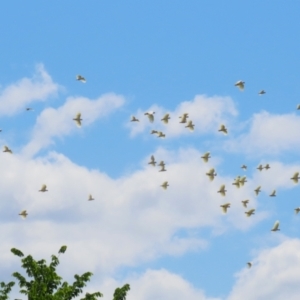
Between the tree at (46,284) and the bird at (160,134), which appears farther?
the bird at (160,134)

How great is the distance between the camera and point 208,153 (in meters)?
56.6

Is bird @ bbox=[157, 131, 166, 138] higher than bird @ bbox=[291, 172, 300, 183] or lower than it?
higher

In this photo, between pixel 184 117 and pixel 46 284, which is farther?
pixel 184 117

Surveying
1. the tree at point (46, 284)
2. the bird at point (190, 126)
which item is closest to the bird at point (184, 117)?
the bird at point (190, 126)

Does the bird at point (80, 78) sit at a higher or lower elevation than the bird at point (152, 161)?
higher

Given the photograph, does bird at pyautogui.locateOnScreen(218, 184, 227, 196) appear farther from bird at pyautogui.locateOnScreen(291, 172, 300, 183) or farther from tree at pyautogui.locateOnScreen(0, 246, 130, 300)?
tree at pyautogui.locateOnScreen(0, 246, 130, 300)

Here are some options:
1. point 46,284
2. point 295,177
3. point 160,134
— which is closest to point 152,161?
point 160,134

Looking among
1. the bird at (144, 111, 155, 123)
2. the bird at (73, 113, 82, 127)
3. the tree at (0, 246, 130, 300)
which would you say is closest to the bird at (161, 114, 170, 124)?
the bird at (144, 111, 155, 123)

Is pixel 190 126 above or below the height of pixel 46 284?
above

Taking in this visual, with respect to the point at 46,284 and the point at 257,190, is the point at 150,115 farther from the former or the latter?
the point at 46,284

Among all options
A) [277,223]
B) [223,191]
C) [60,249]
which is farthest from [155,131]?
[60,249]

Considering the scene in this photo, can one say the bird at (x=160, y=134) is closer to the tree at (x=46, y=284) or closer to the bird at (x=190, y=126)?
the bird at (x=190, y=126)

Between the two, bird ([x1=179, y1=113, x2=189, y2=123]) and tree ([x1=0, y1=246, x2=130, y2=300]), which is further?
bird ([x1=179, y1=113, x2=189, y2=123])

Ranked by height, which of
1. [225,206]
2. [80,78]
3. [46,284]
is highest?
[80,78]
